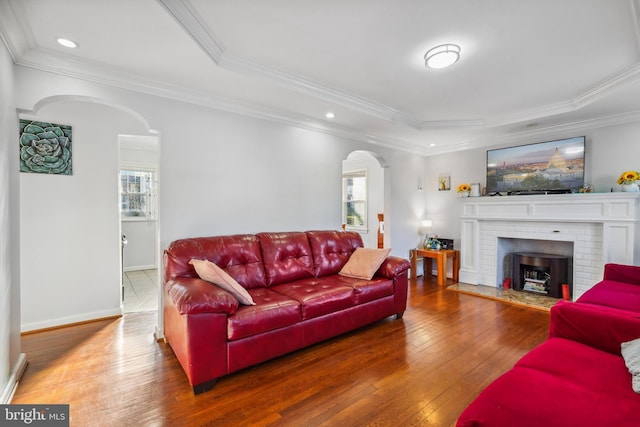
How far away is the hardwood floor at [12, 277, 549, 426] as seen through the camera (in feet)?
5.82

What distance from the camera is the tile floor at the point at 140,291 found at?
3.74m

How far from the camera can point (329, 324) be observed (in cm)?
265

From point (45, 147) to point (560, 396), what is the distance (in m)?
4.54

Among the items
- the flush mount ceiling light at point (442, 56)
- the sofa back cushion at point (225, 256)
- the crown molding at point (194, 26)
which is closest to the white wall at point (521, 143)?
the flush mount ceiling light at point (442, 56)

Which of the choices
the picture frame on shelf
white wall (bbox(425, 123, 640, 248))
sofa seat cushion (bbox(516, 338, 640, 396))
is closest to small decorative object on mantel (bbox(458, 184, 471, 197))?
white wall (bbox(425, 123, 640, 248))

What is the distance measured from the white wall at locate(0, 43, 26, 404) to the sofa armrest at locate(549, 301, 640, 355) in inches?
136

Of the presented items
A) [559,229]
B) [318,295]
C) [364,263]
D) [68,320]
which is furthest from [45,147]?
[559,229]

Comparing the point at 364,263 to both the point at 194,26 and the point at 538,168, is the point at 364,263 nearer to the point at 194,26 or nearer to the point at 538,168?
the point at 194,26

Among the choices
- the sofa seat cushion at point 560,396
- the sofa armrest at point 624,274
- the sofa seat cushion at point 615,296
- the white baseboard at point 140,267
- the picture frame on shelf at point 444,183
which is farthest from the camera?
the white baseboard at point 140,267

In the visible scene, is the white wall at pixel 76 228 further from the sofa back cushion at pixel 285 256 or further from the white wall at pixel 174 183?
the sofa back cushion at pixel 285 256

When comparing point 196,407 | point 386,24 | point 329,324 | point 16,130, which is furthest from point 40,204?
point 386,24

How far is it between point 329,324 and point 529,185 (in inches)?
145

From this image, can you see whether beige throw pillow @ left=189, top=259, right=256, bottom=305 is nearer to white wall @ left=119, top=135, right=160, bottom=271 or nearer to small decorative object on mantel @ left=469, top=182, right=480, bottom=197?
white wall @ left=119, top=135, right=160, bottom=271

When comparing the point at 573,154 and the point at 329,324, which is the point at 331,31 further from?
the point at 573,154
